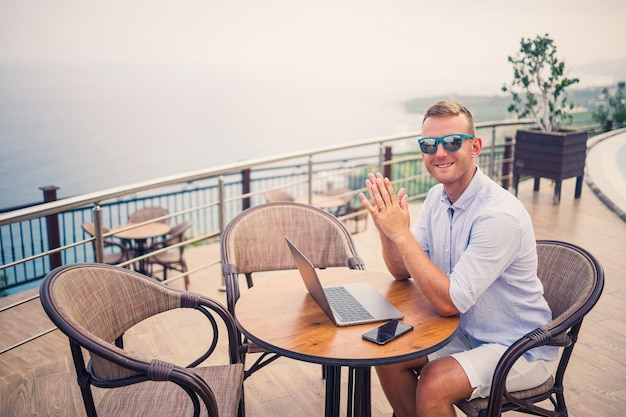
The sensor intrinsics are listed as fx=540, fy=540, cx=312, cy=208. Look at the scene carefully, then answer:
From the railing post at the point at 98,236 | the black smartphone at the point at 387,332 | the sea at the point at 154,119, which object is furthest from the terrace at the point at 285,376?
the sea at the point at 154,119

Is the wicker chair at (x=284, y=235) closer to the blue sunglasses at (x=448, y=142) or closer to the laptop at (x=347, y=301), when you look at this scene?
the laptop at (x=347, y=301)

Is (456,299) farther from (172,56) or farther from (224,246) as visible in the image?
(172,56)

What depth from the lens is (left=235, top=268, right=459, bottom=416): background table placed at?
1.38 metres

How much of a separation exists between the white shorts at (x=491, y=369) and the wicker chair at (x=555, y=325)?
3cm

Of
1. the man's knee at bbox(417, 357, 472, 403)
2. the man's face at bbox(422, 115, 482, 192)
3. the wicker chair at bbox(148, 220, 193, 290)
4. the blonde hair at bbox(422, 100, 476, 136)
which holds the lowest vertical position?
the wicker chair at bbox(148, 220, 193, 290)

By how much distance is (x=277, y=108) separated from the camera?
1102 centimetres

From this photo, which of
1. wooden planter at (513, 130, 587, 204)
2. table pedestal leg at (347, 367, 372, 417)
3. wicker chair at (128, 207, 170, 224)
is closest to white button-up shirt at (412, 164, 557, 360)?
table pedestal leg at (347, 367, 372, 417)

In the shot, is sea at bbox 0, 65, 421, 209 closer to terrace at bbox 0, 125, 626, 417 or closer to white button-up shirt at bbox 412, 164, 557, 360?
terrace at bbox 0, 125, 626, 417

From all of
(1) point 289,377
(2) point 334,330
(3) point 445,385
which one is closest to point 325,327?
(2) point 334,330

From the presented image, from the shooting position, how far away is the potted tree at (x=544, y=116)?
5621mm

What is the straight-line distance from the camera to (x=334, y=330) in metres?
A: 1.51

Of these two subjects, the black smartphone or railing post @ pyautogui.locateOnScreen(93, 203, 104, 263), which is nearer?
the black smartphone

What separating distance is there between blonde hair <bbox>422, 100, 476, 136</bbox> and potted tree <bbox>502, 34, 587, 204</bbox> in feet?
14.0

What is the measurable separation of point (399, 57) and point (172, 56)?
15.0 feet
